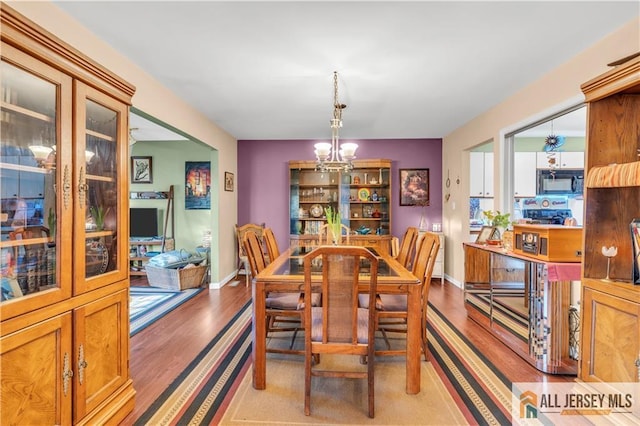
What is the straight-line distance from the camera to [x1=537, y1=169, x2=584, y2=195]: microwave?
4740 mm

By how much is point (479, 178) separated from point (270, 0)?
4.64 meters

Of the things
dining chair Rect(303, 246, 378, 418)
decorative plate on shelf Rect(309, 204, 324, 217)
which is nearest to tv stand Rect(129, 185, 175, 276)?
decorative plate on shelf Rect(309, 204, 324, 217)

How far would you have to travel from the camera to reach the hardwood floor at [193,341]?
7.42ft

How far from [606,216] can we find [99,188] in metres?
3.02

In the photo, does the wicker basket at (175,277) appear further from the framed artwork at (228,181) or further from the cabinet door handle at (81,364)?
the cabinet door handle at (81,364)

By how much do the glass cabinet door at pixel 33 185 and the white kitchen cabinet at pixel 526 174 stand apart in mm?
5622

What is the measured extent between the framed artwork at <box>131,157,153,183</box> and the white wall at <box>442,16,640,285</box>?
17.7ft

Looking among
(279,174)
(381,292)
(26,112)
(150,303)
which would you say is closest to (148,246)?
(150,303)

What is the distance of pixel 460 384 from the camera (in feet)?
7.20

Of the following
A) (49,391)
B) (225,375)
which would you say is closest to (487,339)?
(225,375)

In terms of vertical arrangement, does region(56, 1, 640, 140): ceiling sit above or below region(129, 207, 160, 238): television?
above

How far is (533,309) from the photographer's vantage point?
8.07ft

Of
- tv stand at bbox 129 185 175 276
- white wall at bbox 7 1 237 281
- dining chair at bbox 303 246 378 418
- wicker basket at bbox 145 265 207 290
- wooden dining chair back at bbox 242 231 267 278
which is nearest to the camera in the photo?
dining chair at bbox 303 246 378 418

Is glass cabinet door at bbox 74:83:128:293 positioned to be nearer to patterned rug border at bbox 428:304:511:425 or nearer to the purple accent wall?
patterned rug border at bbox 428:304:511:425
